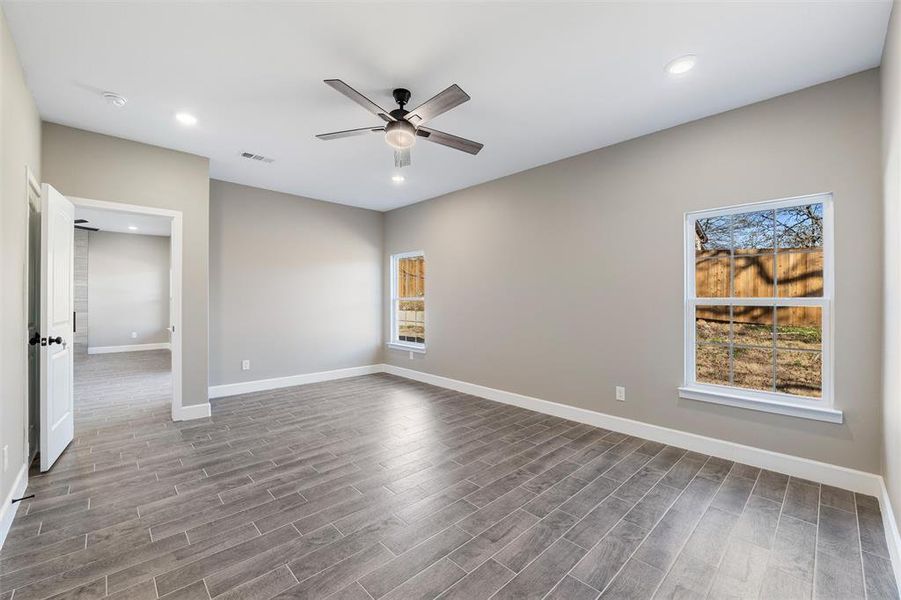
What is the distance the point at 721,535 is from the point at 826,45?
295 centimetres

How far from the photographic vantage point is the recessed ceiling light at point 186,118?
3213 millimetres

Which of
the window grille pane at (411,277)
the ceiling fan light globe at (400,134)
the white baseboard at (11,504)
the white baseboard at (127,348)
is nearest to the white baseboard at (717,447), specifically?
the window grille pane at (411,277)

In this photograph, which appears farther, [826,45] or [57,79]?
[57,79]

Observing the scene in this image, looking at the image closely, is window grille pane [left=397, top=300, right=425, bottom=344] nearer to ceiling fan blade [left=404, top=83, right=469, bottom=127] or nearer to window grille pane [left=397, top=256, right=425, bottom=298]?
window grille pane [left=397, top=256, right=425, bottom=298]

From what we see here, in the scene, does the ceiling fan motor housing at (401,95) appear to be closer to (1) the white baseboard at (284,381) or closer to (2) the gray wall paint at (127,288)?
(1) the white baseboard at (284,381)

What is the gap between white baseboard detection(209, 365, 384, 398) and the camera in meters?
5.02

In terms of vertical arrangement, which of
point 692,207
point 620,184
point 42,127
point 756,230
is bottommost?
point 756,230

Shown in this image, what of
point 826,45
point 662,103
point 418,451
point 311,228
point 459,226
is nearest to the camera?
point 826,45

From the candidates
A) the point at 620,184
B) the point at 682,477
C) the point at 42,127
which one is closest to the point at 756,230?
the point at 620,184

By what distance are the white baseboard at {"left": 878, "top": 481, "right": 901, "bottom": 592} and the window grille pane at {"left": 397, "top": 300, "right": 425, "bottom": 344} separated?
5000 millimetres

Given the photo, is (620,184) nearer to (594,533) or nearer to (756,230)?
(756,230)

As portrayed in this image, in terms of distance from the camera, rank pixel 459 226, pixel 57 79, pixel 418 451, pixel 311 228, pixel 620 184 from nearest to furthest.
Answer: pixel 57 79, pixel 418 451, pixel 620 184, pixel 459 226, pixel 311 228

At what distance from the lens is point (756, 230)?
311cm

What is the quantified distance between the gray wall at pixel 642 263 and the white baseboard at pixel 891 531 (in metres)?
0.30
